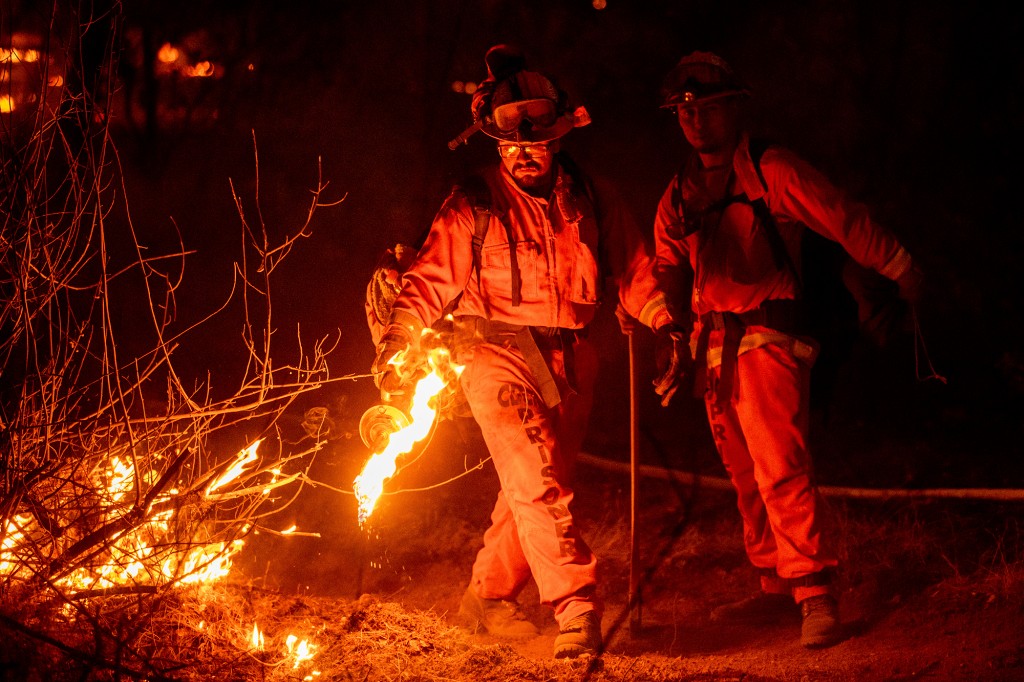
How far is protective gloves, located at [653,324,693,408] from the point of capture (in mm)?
4914

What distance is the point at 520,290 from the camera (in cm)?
476

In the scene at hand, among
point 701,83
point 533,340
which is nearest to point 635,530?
point 533,340

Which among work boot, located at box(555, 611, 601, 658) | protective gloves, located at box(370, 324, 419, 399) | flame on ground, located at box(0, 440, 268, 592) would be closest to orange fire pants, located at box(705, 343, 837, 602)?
work boot, located at box(555, 611, 601, 658)

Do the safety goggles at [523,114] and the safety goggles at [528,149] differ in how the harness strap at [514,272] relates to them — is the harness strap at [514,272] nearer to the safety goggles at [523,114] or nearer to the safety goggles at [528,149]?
A: the safety goggles at [528,149]

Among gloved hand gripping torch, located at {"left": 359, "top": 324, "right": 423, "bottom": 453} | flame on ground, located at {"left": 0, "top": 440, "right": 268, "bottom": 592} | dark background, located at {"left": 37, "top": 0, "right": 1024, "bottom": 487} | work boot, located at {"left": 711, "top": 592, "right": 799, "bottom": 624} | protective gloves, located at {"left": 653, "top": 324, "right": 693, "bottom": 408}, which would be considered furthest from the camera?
dark background, located at {"left": 37, "top": 0, "right": 1024, "bottom": 487}

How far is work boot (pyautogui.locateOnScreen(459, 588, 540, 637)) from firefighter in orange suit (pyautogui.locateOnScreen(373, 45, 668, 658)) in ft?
0.11

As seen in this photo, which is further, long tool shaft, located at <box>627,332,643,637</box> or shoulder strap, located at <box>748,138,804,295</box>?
long tool shaft, located at <box>627,332,643,637</box>

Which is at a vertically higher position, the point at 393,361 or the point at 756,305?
the point at 756,305

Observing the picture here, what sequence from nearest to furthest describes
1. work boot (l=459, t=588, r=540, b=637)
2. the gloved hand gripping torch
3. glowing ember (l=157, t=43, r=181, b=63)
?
1. the gloved hand gripping torch
2. work boot (l=459, t=588, r=540, b=637)
3. glowing ember (l=157, t=43, r=181, b=63)

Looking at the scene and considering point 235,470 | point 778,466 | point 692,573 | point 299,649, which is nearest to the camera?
point 299,649

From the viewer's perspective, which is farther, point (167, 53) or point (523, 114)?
point (167, 53)

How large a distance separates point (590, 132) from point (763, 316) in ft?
14.6

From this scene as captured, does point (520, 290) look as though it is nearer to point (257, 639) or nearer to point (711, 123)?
point (711, 123)

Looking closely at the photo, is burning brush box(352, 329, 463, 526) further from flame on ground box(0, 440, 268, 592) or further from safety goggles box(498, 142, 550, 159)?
safety goggles box(498, 142, 550, 159)
